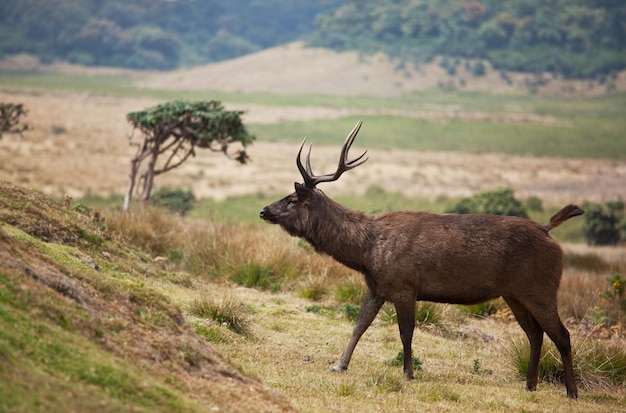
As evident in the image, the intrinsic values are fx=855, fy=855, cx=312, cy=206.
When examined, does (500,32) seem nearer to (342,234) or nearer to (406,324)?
(342,234)

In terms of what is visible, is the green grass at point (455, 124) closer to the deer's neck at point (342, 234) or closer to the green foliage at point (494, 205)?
the green foliage at point (494, 205)

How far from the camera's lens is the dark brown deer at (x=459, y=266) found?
1039cm

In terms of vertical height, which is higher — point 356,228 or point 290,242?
point 356,228

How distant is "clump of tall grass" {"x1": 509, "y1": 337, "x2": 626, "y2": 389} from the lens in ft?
36.2

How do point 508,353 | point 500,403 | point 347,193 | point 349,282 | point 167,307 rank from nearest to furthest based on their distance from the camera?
1. point 167,307
2. point 500,403
3. point 508,353
4. point 349,282
5. point 347,193

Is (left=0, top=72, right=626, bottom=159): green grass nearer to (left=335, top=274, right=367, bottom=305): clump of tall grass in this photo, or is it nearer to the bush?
the bush

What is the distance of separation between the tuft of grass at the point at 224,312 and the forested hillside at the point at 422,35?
475 ft

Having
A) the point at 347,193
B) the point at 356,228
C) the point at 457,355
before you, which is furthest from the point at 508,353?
the point at 347,193

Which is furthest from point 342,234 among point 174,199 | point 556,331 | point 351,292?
point 174,199

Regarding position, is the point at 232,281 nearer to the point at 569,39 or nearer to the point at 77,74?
the point at 77,74

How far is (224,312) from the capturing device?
1155 centimetres

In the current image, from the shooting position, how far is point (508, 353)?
11.8 meters

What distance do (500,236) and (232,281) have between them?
6274 mm

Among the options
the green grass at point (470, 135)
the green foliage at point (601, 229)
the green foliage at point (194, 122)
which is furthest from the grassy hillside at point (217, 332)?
the green grass at point (470, 135)
